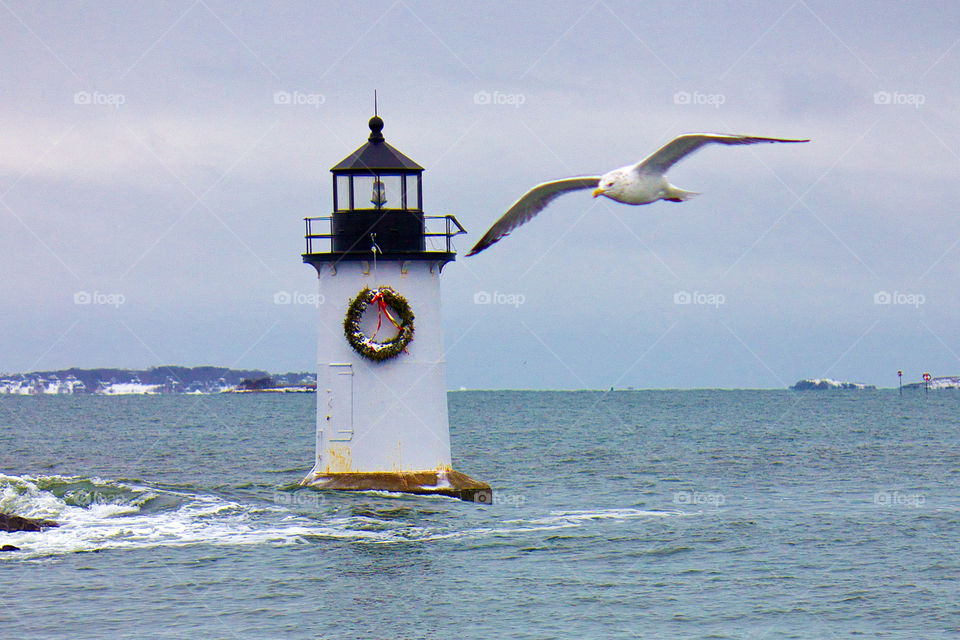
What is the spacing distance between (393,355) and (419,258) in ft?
6.81

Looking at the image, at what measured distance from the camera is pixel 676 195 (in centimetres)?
1164

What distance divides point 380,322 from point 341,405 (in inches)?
75.7

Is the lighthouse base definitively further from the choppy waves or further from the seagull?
the seagull

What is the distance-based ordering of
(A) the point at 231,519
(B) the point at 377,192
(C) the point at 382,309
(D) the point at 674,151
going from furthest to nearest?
(A) the point at 231,519 < (B) the point at 377,192 < (C) the point at 382,309 < (D) the point at 674,151

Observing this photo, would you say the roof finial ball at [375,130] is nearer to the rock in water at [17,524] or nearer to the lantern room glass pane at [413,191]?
the lantern room glass pane at [413,191]

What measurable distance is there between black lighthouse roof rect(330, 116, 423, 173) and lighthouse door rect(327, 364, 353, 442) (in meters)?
4.15

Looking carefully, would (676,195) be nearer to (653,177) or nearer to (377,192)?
(653,177)

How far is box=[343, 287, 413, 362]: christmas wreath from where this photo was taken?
941 inches

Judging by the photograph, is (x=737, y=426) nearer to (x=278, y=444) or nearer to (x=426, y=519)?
(x=278, y=444)

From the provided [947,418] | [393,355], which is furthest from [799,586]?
[947,418]

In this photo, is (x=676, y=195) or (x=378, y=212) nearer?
(x=676, y=195)

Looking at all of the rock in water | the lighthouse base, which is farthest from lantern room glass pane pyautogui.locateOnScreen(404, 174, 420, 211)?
the rock in water

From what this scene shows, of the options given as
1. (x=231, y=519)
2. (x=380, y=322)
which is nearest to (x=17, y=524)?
(x=231, y=519)

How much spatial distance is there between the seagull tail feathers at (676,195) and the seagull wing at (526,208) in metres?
1.47
